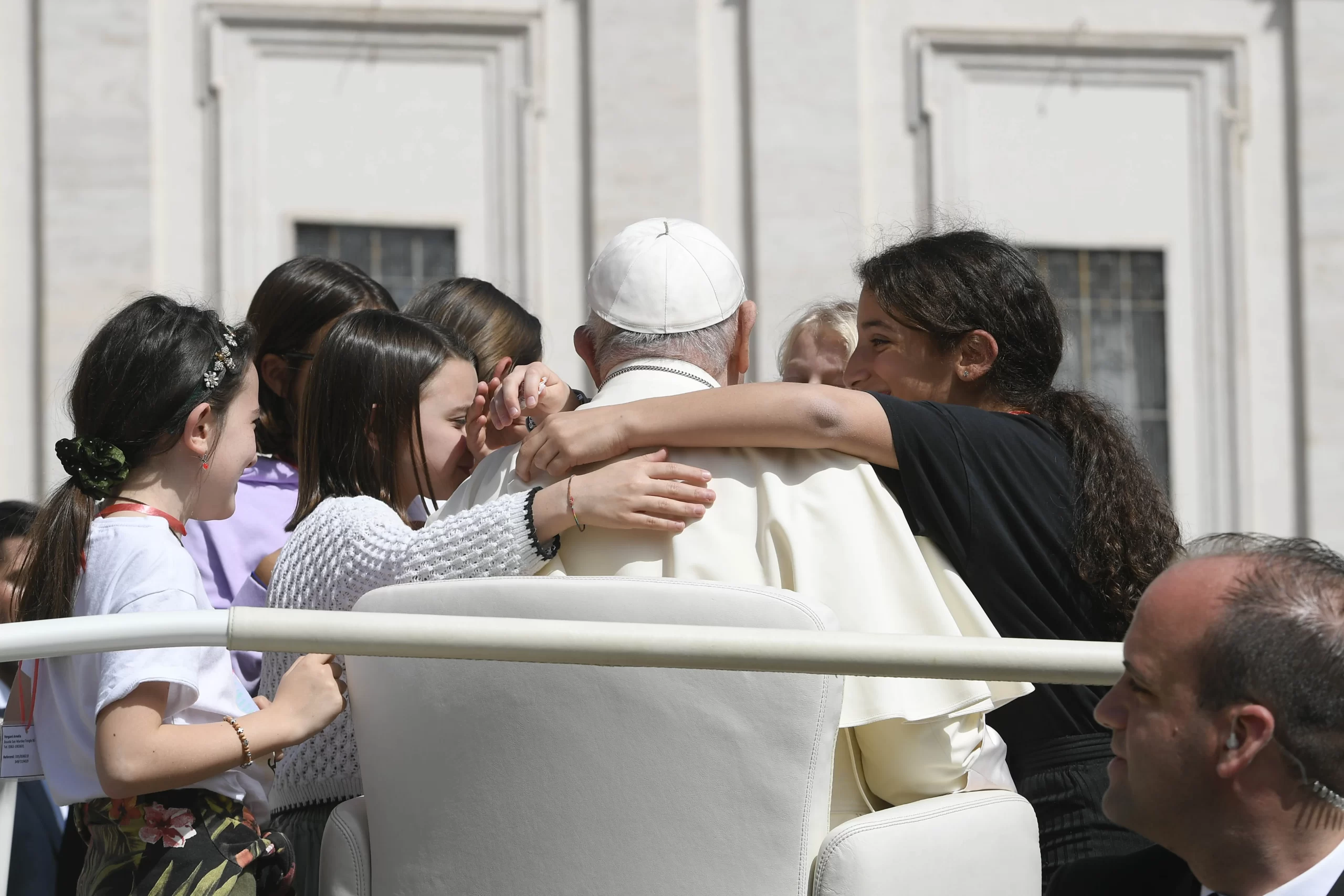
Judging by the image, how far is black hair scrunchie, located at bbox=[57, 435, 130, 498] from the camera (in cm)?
239

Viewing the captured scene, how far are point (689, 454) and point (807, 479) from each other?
177 millimetres

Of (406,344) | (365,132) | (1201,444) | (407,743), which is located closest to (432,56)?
(365,132)

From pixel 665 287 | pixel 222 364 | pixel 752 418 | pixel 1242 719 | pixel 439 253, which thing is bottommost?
pixel 1242 719

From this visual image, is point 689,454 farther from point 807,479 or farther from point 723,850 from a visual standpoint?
point 723,850

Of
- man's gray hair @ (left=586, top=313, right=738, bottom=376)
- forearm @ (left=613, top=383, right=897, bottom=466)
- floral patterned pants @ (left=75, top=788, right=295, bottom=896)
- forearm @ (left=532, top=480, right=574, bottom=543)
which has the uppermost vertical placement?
man's gray hair @ (left=586, top=313, right=738, bottom=376)

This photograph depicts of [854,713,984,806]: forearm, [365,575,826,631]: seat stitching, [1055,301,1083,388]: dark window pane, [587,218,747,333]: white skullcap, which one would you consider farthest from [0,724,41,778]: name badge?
[1055,301,1083,388]: dark window pane

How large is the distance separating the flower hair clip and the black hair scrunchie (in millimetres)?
169

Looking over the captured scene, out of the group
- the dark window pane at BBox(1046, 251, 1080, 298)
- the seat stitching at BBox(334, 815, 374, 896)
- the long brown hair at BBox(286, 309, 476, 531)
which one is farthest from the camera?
the dark window pane at BBox(1046, 251, 1080, 298)

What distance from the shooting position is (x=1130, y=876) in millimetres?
1962

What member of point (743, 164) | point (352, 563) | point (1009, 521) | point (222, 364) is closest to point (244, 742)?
point (352, 563)

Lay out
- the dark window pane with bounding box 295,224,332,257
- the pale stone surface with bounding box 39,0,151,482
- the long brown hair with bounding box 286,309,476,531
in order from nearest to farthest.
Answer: the long brown hair with bounding box 286,309,476,531 < the pale stone surface with bounding box 39,0,151,482 < the dark window pane with bounding box 295,224,332,257

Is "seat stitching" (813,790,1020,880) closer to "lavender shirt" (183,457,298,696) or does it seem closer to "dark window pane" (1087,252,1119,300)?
"lavender shirt" (183,457,298,696)

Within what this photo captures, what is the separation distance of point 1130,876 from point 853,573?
21.9 inches

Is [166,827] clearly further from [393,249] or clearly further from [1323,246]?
[1323,246]
